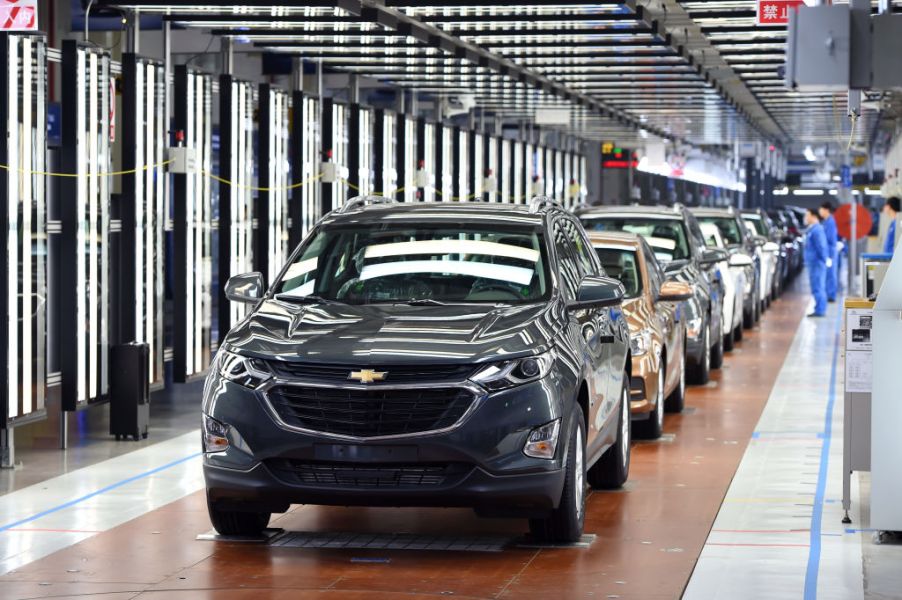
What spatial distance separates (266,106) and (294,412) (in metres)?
9.45

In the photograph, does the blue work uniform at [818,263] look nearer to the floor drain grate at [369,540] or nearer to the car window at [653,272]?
the car window at [653,272]

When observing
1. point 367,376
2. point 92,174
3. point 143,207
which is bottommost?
point 367,376

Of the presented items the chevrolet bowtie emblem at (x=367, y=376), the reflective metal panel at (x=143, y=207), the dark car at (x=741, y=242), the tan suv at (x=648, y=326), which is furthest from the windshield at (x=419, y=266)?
the dark car at (x=741, y=242)

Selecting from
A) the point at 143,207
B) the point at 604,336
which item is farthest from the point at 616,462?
the point at 143,207

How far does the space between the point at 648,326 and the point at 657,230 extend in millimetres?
4745

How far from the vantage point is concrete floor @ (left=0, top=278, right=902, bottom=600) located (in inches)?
306

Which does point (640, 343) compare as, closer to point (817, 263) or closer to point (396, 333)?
point (396, 333)

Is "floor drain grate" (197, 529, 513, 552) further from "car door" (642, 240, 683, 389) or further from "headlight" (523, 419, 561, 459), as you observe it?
"car door" (642, 240, 683, 389)

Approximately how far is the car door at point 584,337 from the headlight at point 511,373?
570 mm

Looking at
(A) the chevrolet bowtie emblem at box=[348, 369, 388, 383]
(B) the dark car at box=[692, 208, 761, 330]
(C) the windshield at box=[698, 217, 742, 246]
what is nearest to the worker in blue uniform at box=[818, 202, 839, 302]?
(B) the dark car at box=[692, 208, 761, 330]

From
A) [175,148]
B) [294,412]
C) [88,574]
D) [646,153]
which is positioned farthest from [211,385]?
[646,153]

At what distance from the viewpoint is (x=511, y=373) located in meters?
8.19

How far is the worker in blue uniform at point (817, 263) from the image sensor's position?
28625 millimetres

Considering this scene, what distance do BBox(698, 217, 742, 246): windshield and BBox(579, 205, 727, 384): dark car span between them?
6593mm
